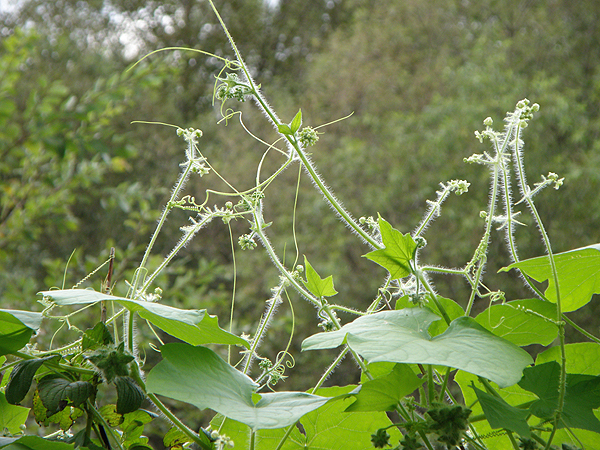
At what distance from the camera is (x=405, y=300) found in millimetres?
421

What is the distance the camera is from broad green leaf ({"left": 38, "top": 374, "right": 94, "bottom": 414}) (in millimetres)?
345

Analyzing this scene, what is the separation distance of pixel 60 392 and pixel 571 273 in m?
0.41

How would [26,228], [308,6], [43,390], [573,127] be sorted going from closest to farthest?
[43,390], [26,228], [573,127], [308,6]

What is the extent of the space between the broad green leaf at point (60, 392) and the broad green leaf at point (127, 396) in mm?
28

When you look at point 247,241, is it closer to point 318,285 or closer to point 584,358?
point 318,285

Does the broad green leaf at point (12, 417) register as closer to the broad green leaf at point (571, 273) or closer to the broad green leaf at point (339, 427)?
the broad green leaf at point (339, 427)

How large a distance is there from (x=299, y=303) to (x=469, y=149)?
6.58ft

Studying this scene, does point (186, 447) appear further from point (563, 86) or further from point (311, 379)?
point (563, 86)

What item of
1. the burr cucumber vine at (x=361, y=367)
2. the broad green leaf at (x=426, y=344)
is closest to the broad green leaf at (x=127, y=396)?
the burr cucumber vine at (x=361, y=367)

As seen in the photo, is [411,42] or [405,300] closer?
[405,300]

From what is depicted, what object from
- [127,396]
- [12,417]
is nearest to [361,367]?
[127,396]

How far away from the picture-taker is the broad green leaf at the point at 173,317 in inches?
13.4

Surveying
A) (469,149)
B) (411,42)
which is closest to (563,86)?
(469,149)

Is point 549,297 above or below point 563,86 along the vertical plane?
above
